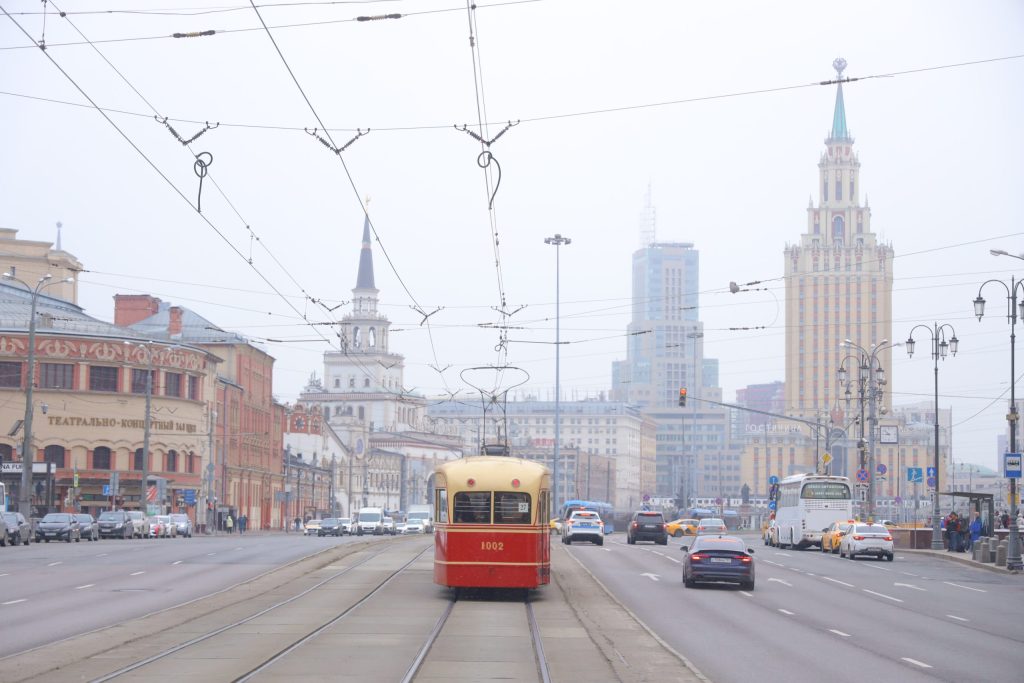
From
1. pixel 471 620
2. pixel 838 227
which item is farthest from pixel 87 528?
pixel 838 227

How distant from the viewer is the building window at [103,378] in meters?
83.4

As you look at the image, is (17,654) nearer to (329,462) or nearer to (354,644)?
(354,644)

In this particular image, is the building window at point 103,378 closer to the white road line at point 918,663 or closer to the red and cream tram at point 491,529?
the red and cream tram at point 491,529

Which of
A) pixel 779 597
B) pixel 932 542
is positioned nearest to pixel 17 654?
pixel 779 597

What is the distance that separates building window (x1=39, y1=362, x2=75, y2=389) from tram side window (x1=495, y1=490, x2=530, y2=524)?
6194cm

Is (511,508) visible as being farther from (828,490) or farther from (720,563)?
(828,490)

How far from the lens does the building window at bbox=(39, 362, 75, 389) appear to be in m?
82.1

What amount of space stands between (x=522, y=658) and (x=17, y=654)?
6326 millimetres

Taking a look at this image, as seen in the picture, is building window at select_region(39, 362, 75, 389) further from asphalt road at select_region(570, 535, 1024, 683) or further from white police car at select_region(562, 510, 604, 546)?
asphalt road at select_region(570, 535, 1024, 683)

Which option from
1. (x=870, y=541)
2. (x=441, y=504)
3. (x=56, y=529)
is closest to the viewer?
(x=441, y=504)

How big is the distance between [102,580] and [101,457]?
53247 mm

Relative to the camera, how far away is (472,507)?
2650 centimetres

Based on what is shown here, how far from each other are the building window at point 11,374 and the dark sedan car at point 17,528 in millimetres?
29276

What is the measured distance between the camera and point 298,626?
21000 mm
